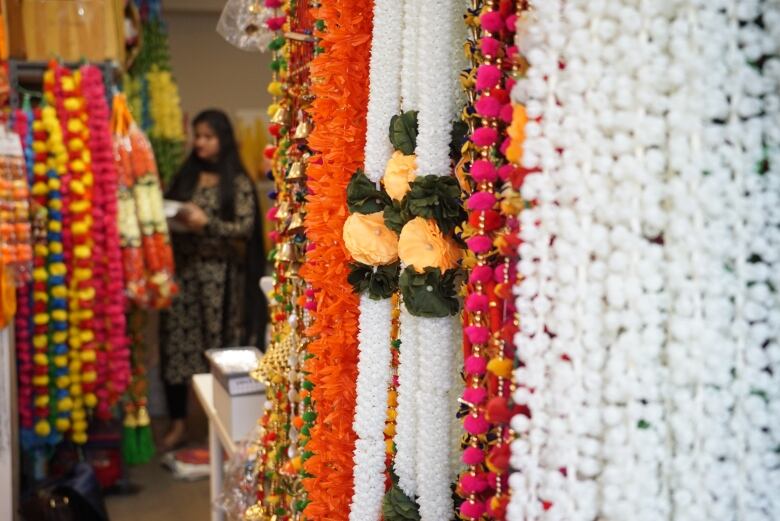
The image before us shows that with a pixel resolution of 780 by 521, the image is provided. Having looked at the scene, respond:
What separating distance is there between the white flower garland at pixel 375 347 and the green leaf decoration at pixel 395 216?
68 millimetres

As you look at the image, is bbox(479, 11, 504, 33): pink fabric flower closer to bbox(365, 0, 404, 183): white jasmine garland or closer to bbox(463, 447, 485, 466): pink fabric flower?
bbox(365, 0, 404, 183): white jasmine garland

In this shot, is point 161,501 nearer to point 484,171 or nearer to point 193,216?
point 193,216

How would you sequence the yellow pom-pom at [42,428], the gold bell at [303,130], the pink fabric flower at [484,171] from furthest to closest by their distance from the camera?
1. the yellow pom-pom at [42,428]
2. the gold bell at [303,130]
3. the pink fabric flower at [484,171]

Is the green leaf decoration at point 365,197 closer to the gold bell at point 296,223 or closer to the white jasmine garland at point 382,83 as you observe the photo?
the white jasmine garland at point 382,83

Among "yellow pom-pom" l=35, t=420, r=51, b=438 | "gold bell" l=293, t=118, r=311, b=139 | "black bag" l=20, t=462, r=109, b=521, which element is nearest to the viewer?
"gold bell" l=293, t=118, r=311, b=139

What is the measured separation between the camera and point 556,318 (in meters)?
0.75

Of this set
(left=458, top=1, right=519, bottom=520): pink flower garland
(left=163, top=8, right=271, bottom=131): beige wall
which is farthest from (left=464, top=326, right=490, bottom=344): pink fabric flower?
(left=163, top=8, right=271, bottom=131): beige wall

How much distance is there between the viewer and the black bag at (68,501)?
3334 mm

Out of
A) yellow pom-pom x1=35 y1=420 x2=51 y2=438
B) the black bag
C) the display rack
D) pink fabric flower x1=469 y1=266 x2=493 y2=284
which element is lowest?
the black bag

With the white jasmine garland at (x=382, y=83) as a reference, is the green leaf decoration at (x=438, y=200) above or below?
below

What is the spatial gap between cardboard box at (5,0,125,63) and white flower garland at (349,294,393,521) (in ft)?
10.7

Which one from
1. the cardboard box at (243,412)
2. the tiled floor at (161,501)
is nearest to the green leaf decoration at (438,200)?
the cardboard box at (243,412)

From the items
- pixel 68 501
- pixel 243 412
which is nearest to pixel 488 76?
pixel 243 412

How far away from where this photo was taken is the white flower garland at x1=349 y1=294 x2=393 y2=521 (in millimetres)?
1131
